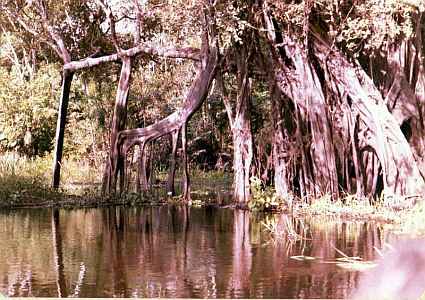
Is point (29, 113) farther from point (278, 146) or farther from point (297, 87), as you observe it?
point (297, 87)

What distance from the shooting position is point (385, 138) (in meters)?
12.6

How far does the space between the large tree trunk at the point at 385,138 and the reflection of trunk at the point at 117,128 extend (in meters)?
4.67

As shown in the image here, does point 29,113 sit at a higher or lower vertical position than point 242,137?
higher

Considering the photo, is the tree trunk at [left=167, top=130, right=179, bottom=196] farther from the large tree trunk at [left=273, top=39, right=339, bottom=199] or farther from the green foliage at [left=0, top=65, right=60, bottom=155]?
the green foliage at [left=0, top=65, right=60, bottom=155]

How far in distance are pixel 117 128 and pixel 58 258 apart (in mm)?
7526

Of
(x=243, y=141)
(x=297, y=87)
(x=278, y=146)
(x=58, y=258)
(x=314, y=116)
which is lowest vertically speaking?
(x=58, y=258)

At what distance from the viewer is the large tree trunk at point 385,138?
12.5 meters

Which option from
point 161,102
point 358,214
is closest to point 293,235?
point 358,214

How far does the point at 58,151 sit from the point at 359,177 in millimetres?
6972

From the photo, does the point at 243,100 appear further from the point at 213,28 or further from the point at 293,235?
the point at 293,235

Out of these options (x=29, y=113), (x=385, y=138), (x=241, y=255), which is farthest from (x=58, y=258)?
(x=29, y=113)

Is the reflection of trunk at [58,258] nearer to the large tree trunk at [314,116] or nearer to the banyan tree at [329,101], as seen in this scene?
the banyan tree at [329,101]

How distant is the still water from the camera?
640 centimetres

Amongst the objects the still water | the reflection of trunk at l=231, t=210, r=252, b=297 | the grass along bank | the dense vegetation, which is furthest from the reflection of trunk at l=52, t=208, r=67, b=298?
the dense vegetation
